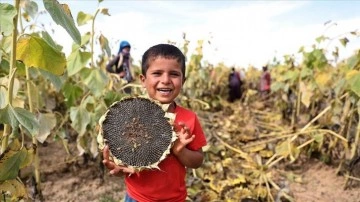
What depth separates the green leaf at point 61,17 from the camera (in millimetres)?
1159

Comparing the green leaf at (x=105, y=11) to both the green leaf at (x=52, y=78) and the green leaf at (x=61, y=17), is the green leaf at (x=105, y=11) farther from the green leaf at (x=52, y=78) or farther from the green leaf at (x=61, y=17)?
the green leaf at (x=61, y=17)

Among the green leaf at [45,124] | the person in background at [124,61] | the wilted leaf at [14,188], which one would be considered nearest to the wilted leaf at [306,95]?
the person in background at [124,61]

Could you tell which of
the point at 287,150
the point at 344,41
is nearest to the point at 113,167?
the point at 287,150

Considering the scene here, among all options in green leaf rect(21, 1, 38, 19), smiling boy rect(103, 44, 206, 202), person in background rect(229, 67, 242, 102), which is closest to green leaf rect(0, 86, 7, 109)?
green leaf rect(21, 1, 38, 19)

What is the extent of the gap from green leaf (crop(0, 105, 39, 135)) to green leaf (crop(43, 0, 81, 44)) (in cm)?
34

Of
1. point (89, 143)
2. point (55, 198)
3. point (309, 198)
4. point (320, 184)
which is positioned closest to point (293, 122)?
point (320, 184)

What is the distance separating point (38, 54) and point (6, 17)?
0.18m

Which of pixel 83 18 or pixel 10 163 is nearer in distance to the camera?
pixel 10 163

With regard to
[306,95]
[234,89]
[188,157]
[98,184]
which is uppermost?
[188,157]

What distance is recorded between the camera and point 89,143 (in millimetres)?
3365

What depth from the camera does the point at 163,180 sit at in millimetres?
1508

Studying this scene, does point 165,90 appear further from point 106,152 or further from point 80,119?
point 80,119

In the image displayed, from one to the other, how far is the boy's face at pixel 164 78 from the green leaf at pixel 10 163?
546 millimetres

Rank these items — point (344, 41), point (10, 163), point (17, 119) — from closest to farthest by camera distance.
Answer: point (17, 119)
point (10, 163)
point (344, 41)
